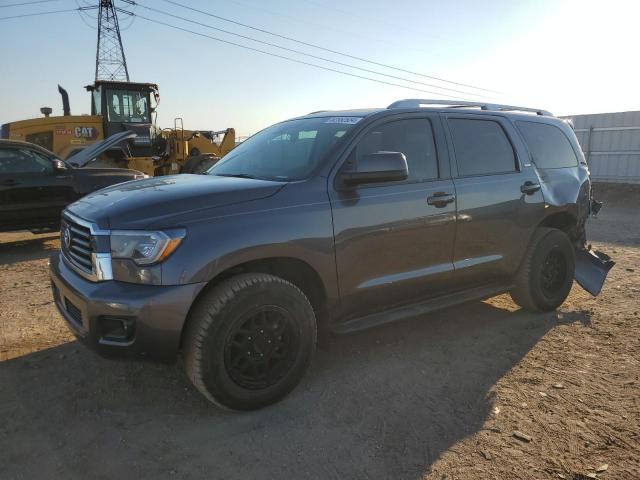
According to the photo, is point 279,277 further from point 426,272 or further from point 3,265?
point 3,265

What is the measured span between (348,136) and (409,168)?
1.87 ft

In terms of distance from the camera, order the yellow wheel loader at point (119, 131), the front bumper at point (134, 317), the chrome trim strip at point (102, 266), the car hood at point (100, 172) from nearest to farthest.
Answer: the front bumper at point (134, 317) < the chrome trim strip at point (102, 266) < the car hood at point (100, 172) < the yellow wheel loader at point (119, 131)

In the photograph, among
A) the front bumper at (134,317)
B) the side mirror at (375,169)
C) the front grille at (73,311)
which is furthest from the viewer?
the side mirror at (375,169)

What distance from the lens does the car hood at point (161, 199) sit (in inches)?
110

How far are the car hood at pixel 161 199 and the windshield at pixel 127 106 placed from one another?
1135 centimetres

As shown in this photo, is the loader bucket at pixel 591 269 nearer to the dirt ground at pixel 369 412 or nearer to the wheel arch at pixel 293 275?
the dirt ground at pixel 369 412

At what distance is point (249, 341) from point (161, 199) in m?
1.00

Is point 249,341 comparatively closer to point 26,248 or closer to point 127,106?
point 26,248

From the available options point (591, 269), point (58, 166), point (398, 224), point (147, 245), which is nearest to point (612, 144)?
point (591, 269)

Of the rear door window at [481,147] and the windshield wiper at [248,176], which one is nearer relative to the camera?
the windshield wiper at [248,176]

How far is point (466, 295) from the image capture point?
413cm

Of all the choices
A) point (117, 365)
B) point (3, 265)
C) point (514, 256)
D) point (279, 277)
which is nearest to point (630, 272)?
point (514, 256)

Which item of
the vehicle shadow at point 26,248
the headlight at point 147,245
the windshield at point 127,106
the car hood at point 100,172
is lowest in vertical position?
the vehicle shadow at point 26,248

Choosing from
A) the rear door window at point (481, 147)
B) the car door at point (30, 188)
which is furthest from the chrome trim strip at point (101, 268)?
the car door at point (30, 188)
